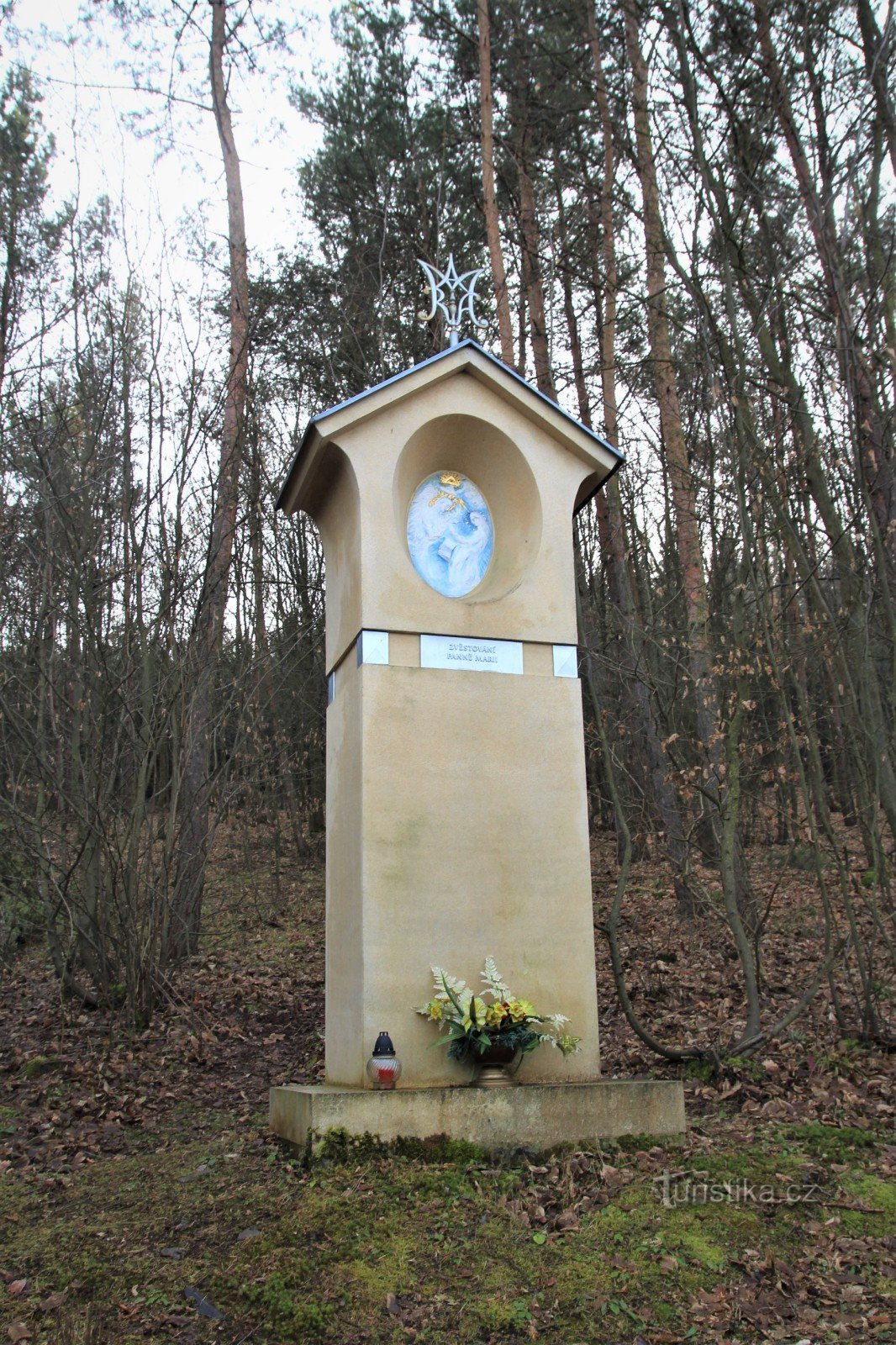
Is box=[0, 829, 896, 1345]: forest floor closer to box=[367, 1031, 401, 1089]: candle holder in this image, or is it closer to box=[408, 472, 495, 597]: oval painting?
box=[367, 1031, 401, 1089]: candle holder

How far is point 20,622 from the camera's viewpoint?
1066 cm

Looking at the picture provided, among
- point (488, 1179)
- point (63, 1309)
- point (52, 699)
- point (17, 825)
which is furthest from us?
point (52, 699)

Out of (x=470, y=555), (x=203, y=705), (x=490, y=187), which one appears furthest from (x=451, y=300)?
(x=490, y=187)

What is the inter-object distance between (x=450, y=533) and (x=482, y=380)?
987 millimetres


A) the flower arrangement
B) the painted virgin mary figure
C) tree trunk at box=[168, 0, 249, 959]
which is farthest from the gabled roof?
the flower arrangement

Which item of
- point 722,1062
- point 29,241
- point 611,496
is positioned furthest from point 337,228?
point 722,1062

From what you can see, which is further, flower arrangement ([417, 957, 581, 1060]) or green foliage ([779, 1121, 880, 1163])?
flower arrangement ([417, 957, 581, 1060])

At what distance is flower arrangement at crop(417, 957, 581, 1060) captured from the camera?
5.57m

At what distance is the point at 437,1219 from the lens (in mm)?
4633

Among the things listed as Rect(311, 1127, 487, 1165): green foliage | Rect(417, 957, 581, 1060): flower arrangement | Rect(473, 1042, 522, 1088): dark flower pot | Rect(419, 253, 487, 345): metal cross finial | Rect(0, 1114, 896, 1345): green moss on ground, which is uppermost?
Rect(419, 253, 487, 345): metal cross finial

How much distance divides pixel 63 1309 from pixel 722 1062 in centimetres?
410

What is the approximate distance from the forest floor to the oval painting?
321 centimetres

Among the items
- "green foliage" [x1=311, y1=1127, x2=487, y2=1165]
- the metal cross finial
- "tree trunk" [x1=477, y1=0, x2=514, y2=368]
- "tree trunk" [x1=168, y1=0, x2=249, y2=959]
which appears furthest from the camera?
"tree trunk" [x1=477, y1=0, x2=514, y2=368]

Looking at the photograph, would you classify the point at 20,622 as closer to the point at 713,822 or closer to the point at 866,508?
the point at 713,822
